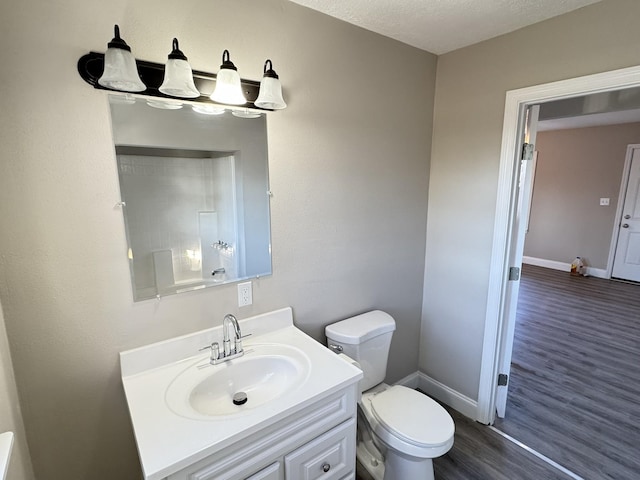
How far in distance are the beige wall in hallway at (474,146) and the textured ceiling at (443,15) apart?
10 cm

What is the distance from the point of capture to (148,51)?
1.17 meters

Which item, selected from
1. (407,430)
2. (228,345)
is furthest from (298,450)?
(407,430)

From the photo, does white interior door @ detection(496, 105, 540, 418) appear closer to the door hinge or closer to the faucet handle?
the door hinge

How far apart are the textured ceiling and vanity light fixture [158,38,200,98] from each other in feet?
2.19

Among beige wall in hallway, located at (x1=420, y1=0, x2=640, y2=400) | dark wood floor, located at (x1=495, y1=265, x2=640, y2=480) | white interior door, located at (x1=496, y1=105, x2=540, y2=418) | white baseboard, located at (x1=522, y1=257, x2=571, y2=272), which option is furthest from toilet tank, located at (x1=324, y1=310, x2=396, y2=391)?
white baseboard, located at (x1=522, y1=257, x2=571, y2=272)

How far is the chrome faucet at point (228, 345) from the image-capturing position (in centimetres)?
135

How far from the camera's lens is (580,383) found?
2.53 m

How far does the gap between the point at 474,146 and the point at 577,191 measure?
470 cm

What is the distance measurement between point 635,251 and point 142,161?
21.2ft

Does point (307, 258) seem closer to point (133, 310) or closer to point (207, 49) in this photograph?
point (133, 310)

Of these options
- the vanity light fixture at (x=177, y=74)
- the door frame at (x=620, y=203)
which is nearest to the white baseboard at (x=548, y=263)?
the door frame at (x=620, y=203)

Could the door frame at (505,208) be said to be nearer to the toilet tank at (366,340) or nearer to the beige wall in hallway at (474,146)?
the beige wall in hallway at (474,146)

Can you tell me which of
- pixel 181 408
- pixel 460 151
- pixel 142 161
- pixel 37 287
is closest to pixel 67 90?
pixel 142 161

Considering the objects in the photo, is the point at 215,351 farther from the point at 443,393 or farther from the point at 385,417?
the point at 443,393
